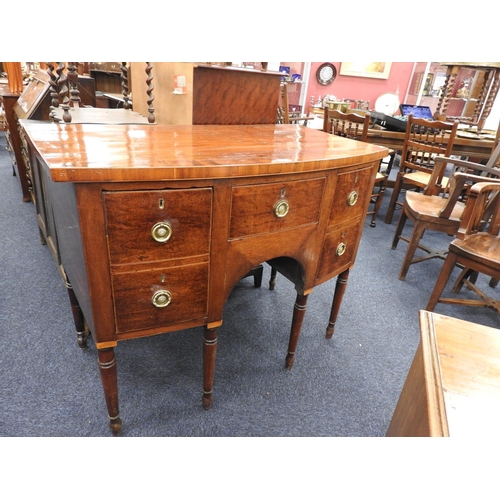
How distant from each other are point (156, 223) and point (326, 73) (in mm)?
7363

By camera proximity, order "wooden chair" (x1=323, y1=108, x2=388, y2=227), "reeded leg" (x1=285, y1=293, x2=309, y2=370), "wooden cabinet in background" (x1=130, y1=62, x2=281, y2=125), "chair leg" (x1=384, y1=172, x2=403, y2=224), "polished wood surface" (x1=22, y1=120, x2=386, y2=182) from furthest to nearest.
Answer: "chair leg" (x1=384, y1=172, x2=403, y2=224) < "wooden chair" (x1=323, y1=108, x2=388, y2=227) < "wooden cabinet in background" (x1=130, y1=62, x2=281, y2=125) < "reeded leg" (x1=285, y1=293, x2=309, y2=370) < "polished wood surface" (x1=22, y1=120, x2=386, y2=182)

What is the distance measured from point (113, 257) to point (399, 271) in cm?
234

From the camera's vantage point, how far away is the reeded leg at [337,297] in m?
1.72

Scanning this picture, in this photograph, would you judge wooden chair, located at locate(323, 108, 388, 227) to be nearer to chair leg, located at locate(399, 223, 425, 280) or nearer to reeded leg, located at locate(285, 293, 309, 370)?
chair leg, located at locate(399, 223, 425, 280)

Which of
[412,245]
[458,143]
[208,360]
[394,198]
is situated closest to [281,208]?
[208,360]

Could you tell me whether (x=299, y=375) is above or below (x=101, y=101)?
below

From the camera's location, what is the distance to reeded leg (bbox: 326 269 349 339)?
1.72m

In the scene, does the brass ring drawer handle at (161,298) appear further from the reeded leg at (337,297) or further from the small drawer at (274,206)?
the reeded leg at (337,297)

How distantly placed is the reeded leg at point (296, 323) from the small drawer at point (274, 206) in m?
0.42

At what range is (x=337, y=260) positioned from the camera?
1.49 m

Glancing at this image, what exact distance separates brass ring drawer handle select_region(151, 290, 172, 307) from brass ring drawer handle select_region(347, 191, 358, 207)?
74cm

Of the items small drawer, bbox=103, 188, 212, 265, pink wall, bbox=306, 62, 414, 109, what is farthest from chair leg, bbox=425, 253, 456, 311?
pink wall, bbox=306, 62, 414, 109
